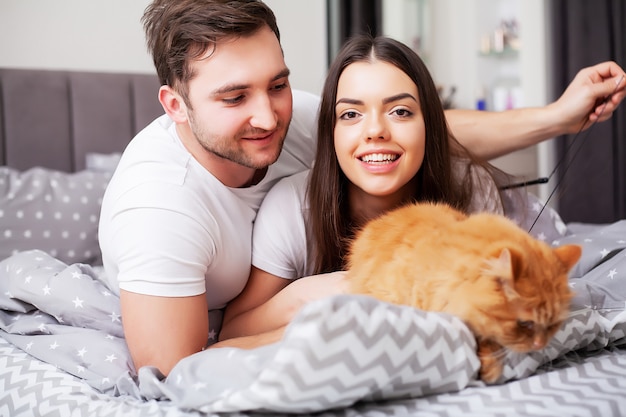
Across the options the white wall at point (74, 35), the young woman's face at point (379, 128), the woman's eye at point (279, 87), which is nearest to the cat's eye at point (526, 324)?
the young woman's face at point (379, 128)

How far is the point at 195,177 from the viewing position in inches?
59.5

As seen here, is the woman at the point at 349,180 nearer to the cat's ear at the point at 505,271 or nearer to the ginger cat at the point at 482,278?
the ginger cat at the point at 482,278

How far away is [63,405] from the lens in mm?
1147

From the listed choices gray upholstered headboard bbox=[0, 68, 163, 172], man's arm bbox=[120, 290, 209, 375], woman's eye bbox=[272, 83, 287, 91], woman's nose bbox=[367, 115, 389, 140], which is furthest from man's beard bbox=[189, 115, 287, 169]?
gray upholstered headboard bbox=[0, 68, 163, 172]

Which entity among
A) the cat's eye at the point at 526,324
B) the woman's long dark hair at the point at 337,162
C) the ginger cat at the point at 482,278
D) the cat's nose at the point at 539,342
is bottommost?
the cat's nose at the point at 539,342

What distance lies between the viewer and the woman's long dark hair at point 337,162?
156 centimetres

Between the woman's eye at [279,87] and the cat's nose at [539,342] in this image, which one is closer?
the cat's nose at [539,342]

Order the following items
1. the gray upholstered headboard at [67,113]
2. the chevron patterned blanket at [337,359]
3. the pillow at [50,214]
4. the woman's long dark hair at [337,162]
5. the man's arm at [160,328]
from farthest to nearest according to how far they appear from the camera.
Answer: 1. the gray upholstered headboard at [67,113]
2. the pillow at [50,214]
3. the woman's long dark hair at [337,162]
4. the man's arm at [160,328]
5. the chevron patterned blanket at [337,359]

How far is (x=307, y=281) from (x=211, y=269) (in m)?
0.25

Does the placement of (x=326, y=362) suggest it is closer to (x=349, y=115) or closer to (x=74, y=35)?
(x=349, y=115)

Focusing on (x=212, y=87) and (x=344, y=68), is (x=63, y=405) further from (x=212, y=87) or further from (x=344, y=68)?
(x=344, y=68)

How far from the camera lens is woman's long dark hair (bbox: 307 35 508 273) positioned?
1.56 meters

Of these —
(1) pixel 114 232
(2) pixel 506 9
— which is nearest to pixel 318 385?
(1) pixel 114 232

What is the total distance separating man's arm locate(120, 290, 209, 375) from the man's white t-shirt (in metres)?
0.02
